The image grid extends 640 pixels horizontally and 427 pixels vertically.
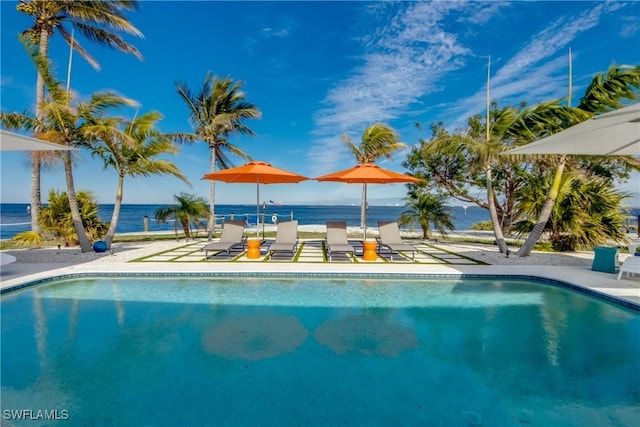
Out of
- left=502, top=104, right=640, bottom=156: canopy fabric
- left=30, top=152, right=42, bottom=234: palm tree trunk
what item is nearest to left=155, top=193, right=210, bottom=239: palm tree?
left=30, top=152, right=42, bottom=234: palm tree trunk

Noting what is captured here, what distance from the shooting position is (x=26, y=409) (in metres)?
2.74

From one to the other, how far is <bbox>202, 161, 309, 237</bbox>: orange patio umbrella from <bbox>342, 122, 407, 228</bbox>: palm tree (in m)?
6.30

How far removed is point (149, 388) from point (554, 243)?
40.1 ft

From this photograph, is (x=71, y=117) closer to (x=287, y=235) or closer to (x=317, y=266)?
(x=287, y=235)

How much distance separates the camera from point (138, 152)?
368 inches

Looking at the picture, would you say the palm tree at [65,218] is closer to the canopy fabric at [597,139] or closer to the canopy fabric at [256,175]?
the canopy fabric at [256,175]

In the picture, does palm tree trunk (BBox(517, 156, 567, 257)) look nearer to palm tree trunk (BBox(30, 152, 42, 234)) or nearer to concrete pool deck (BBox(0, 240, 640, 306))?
concrete pool deck (BBox(0, 240, 640, 306))

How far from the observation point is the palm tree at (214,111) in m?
13.6

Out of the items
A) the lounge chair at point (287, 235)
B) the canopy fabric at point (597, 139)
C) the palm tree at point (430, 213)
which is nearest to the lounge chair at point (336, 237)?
the lounge chair at point (287, 235)

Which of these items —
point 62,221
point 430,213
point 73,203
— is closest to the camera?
point 73,203

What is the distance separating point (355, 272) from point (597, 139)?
17.4 ft

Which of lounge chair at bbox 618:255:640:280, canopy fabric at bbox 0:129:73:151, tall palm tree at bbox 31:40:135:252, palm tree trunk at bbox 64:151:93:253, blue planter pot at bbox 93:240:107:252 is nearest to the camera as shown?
canopy fabric at bbox 0:129:73:151

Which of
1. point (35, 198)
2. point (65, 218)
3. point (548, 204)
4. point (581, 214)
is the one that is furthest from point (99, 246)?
point (581, 214)

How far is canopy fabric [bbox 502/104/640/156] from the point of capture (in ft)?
14.6
